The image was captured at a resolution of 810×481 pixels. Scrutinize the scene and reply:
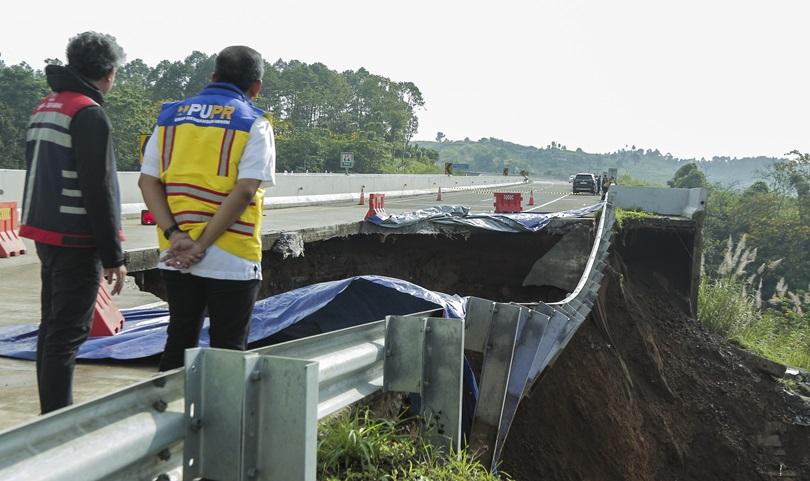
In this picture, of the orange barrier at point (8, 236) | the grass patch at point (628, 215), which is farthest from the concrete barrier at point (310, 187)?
the grass patch at point (628, 215)

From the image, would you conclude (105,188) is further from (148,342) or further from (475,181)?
(475,181)

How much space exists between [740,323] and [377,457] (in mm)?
18030

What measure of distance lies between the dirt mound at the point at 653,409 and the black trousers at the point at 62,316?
7.34 meters

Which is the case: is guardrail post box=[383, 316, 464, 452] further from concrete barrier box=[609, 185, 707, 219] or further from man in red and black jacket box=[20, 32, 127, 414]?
concrete barrier box=[609, 185, 707, 219]

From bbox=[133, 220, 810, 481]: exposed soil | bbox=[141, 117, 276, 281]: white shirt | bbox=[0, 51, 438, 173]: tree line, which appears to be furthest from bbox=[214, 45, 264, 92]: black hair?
bbox=[0, 51, 438, 173]: tree line

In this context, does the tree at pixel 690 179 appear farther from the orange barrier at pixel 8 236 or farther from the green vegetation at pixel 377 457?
the green vegetation at pixel 377 457

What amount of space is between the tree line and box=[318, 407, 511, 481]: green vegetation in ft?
134

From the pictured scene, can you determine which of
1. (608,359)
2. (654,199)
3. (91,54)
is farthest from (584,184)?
(91,54)

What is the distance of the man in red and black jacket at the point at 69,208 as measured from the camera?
3379mm

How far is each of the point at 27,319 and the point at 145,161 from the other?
372cm

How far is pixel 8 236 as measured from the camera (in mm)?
11359

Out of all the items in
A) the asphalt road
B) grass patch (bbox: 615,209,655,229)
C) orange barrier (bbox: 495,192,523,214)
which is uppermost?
grass patch (bbox: 615,209,655,229)

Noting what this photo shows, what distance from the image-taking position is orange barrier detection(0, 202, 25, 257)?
1110 centimetres

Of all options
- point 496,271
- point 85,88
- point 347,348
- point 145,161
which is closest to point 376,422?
point 347,348
